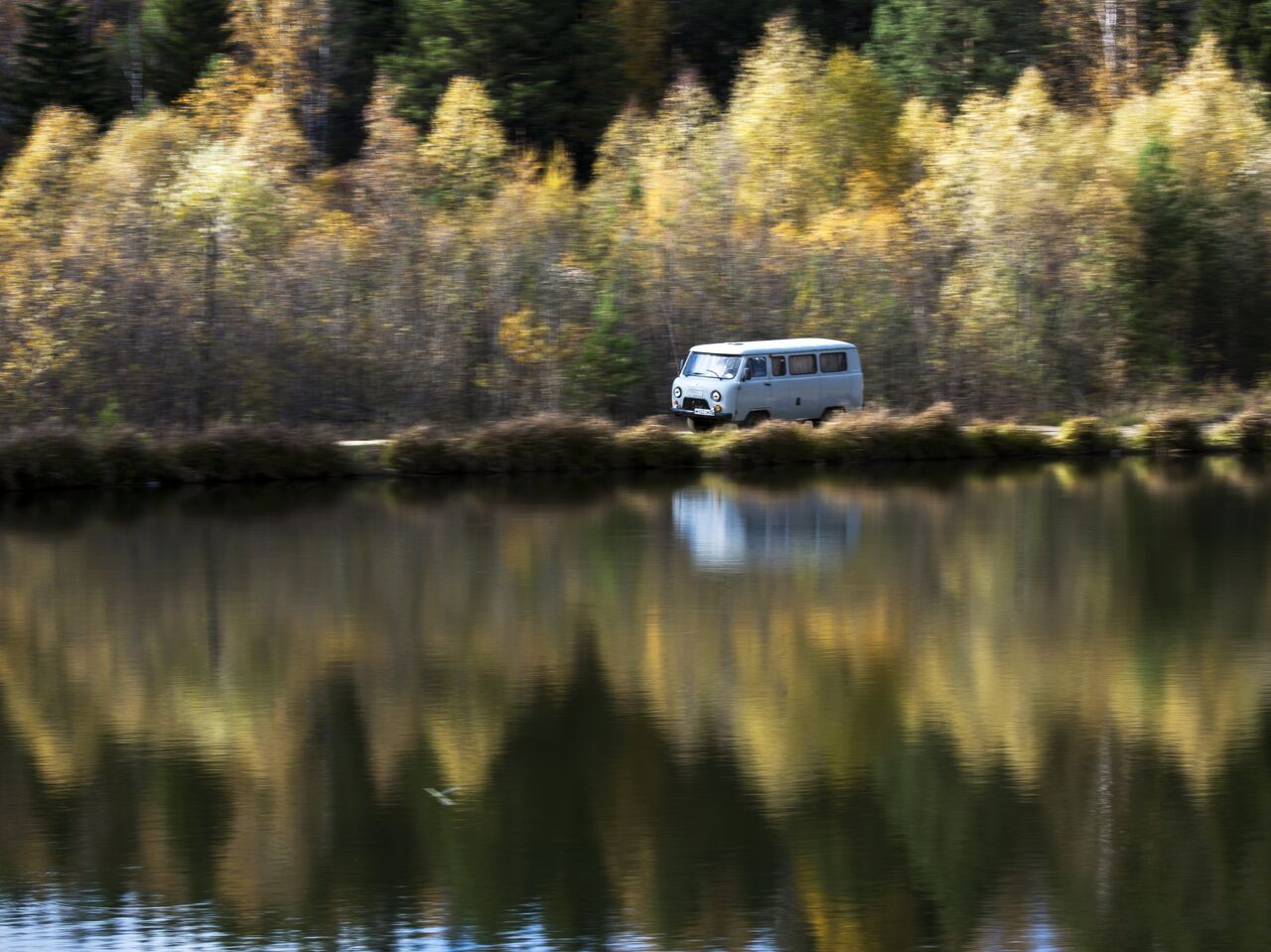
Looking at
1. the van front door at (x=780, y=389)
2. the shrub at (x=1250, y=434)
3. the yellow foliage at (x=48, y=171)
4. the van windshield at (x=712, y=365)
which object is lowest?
the shrub at (x=1250, y=434)

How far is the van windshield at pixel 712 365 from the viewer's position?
3142cm

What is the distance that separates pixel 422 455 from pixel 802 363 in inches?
307

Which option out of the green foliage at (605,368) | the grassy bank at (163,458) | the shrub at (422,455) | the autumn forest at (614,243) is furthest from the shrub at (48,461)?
the green foliage at (605,368)

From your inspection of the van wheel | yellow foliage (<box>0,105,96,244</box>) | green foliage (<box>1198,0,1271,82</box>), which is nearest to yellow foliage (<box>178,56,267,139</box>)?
yellow foliage (<box>0,105,96,244</box>)

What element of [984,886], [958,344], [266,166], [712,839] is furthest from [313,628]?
[266,166]

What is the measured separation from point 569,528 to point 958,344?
57.2ft

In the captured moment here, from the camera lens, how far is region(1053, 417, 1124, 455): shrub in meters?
30.9

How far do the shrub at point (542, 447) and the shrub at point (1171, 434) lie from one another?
9932mm

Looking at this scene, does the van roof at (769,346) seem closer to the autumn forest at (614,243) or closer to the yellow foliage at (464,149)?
the autumn forest at (614,243)

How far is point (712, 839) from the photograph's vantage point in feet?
30.3

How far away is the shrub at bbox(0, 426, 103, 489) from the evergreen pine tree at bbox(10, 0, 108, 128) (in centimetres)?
2953

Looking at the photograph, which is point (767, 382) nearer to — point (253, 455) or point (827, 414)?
point (827, 414)

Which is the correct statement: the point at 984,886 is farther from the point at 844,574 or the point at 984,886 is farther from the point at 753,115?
the point at 753,115

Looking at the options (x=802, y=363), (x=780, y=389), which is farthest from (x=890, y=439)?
(x=802, y=363)
